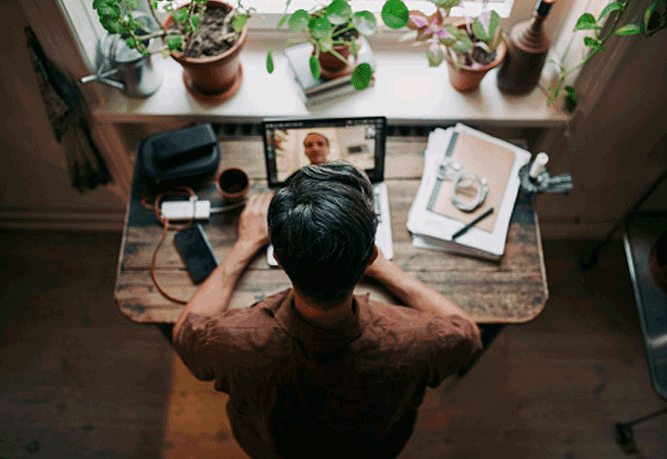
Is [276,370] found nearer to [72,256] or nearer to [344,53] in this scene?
[344,53]

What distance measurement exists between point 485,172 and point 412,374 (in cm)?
71

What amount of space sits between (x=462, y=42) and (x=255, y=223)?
764 millimetres

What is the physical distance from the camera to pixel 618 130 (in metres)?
1.69

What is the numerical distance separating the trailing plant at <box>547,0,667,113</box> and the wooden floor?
104 cm

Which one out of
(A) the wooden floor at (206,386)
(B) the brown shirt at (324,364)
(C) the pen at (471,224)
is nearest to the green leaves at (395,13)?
(C) the pen at (471,224)

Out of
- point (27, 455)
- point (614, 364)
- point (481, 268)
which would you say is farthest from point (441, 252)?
point (27, 455)

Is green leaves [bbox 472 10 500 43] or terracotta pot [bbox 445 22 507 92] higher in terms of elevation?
green leaves [bbox 472 10 500 43]

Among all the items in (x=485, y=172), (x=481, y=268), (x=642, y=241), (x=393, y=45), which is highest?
(x=393, y=45)

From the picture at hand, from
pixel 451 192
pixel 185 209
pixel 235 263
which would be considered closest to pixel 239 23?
pixel 185 209

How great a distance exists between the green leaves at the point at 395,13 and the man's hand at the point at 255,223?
22.0 inches

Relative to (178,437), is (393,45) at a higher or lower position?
higher

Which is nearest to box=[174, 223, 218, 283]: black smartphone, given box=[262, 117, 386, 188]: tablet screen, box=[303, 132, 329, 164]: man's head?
box=[262, 117, 386, 188]: tablet screen

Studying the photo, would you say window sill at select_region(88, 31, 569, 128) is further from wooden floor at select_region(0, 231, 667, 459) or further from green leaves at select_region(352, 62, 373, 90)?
wooden floor at select_region(0, 231, 667, 459)

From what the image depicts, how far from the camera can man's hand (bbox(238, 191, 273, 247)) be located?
53.3 inches
